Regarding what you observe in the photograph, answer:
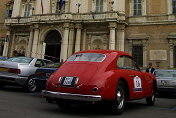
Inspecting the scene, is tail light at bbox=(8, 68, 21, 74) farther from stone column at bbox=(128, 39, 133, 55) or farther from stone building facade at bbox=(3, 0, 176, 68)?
stone column at bbox=(128, 39, 133, 55)

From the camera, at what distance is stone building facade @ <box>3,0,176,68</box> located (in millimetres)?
19906

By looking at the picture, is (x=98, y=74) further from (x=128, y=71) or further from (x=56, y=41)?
(x=56, y=41)

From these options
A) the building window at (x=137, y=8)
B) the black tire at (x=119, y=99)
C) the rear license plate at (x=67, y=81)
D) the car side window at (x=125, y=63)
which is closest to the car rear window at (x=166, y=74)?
the car side window at (x=125, y=63)

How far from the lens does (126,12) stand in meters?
22.1

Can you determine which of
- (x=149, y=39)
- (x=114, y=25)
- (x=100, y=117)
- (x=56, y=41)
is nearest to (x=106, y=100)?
(x=100, y=117)

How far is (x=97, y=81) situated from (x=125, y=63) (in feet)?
5.06

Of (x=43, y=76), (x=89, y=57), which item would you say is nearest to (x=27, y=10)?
(x=43, y=76)

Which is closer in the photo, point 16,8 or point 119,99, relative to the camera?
point 119,99

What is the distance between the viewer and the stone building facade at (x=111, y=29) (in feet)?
65.3

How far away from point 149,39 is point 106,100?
17.8 metres

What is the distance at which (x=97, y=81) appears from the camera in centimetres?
420

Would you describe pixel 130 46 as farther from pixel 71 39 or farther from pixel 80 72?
pixel 80 72

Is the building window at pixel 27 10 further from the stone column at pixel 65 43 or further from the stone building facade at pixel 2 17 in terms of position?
the stone column at pixel 65 43

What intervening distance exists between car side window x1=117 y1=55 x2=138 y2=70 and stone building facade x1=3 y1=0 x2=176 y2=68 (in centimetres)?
1391
